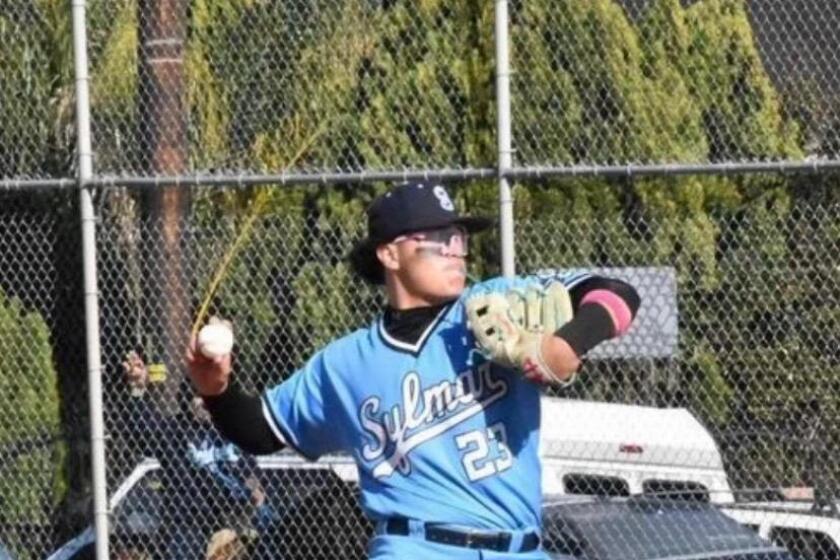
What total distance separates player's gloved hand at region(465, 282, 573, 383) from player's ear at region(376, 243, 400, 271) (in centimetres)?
27

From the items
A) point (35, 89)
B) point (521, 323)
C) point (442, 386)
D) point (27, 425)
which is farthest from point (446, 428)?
point (35, 89)

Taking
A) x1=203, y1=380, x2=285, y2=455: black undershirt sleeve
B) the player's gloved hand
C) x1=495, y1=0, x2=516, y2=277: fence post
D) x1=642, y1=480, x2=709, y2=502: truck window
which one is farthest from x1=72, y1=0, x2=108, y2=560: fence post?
the player's gloved hand

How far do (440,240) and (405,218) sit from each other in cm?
10

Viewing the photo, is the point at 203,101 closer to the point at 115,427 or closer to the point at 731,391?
the point at 115,427

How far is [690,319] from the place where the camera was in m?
8.04

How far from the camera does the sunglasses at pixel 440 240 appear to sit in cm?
508

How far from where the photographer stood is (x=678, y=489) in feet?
27.9

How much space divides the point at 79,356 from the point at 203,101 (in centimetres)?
113

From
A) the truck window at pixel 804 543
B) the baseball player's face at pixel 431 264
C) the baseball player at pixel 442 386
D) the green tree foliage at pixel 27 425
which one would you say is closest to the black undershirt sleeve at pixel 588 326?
the baseball player at pixel 442 386

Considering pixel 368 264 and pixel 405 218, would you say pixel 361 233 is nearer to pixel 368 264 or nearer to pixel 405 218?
pixel 368 264

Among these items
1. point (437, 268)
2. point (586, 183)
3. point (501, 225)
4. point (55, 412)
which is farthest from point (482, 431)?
point (55, 412)

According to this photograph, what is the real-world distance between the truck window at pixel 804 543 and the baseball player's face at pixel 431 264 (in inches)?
A: 135

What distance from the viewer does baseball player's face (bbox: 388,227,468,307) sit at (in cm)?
508

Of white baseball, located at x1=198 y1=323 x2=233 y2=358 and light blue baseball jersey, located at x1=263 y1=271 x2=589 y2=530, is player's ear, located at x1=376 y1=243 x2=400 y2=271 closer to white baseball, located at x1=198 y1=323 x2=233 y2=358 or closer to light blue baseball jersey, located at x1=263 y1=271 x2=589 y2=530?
light blue baseball jersey, located at x1=263 y1=271 x2=589 y2=530
